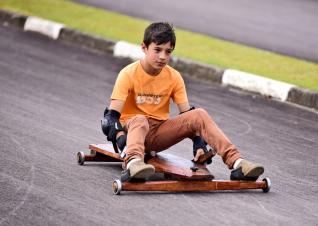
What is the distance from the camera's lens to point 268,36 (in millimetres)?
14281

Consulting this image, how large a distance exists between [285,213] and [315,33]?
969 centimetres

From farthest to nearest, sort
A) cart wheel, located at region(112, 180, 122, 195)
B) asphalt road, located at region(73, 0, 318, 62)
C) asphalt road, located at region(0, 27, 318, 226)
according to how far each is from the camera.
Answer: asphalt road, located at region(73, 0, 318, 62) < cart wheel, located at region(112, 180, 122, 195) < asphalt road, located at region(0, 27, 318, 226)

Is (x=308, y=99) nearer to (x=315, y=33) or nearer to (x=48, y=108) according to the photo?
(x=48, y=108)

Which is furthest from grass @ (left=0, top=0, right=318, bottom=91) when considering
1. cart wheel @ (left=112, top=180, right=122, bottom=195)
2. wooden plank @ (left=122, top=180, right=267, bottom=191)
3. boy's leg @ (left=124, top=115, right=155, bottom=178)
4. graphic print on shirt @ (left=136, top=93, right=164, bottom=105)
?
cart wheel @ (left=112, top=180, right=122, bottom=195)

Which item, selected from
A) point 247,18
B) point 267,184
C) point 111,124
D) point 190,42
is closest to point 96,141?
point 111,124

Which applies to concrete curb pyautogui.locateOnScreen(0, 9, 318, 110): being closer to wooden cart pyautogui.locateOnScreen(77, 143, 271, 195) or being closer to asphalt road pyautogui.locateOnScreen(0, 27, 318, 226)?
asphalt road pyautogui.locateOnScreen(0, 27, 318, 226)

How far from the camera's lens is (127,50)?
41.2 feet

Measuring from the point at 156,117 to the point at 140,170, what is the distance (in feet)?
2.78

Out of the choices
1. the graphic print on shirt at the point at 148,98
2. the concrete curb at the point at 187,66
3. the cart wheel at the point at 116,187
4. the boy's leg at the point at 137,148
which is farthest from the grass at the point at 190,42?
the cart wheel at the point at 116,187

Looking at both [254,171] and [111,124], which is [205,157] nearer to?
[254,171]

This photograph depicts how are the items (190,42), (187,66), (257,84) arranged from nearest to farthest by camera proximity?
(257,84) → (187,66) → (190,42)

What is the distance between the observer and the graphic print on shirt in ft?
21.1

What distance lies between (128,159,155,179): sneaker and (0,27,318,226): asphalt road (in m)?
0.14

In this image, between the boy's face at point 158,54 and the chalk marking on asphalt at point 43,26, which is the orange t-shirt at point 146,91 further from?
the chalk marking on asphalt at point 43,26
